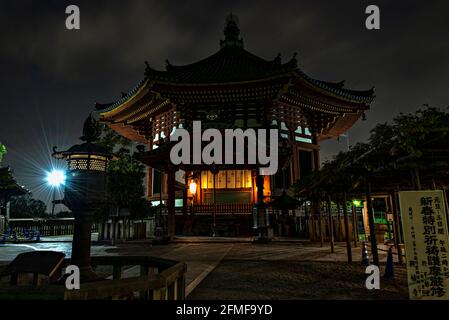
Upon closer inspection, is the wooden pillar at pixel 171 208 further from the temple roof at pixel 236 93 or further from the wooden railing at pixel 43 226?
the wooden railing at pixel 43 226

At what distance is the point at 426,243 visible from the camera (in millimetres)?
4512

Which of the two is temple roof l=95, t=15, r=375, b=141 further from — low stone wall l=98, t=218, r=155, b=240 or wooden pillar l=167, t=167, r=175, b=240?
low stone wall l=98, t=218, r=155, b=240

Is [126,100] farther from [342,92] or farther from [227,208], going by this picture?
[342,92]

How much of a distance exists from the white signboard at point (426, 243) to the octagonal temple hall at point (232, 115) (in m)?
9.59

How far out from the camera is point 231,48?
23.8m

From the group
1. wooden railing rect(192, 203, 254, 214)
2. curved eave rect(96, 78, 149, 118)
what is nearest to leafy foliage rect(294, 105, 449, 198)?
wooden railing rect(192, 203, 254, 214)

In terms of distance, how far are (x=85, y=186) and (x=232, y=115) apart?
14675 mm

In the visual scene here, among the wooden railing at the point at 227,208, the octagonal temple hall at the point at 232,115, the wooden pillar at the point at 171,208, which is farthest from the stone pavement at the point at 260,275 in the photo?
the wooden railing at the point at 227,208

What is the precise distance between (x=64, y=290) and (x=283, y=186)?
18100 millimetres

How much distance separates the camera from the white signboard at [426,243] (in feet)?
14.3

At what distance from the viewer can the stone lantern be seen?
160 inches
